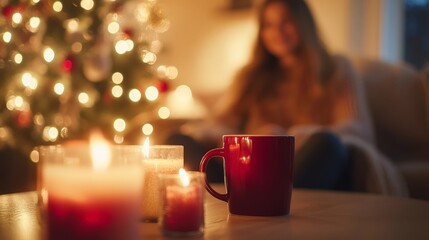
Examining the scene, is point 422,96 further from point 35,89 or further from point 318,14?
point 35,89

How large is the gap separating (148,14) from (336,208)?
2304 millimetres

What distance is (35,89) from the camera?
2684 mm

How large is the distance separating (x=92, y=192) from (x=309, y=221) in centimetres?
36

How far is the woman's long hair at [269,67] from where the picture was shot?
2301 millimetres

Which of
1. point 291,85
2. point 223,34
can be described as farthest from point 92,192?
point 223,34

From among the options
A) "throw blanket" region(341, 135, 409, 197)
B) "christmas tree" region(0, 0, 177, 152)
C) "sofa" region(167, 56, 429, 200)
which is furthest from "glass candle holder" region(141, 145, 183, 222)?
"christmas tree" region(0, 0, 177, 152)

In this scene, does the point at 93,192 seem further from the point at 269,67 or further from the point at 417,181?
the point at 269,67

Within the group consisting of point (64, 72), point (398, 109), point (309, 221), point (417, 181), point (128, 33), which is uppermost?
point (128, 33)

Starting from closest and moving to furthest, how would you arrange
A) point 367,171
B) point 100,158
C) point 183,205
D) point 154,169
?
1. point 100,158
2. point 183,205
3. point 154,169
4. point 367,171

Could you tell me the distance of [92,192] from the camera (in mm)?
445

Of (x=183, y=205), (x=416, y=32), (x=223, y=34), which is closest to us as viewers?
(x=183, y=205)

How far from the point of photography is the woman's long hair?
2.30 meters

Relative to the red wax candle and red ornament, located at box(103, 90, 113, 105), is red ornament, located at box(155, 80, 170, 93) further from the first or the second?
the red wax candle

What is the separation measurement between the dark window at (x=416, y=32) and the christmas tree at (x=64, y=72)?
1304mm
